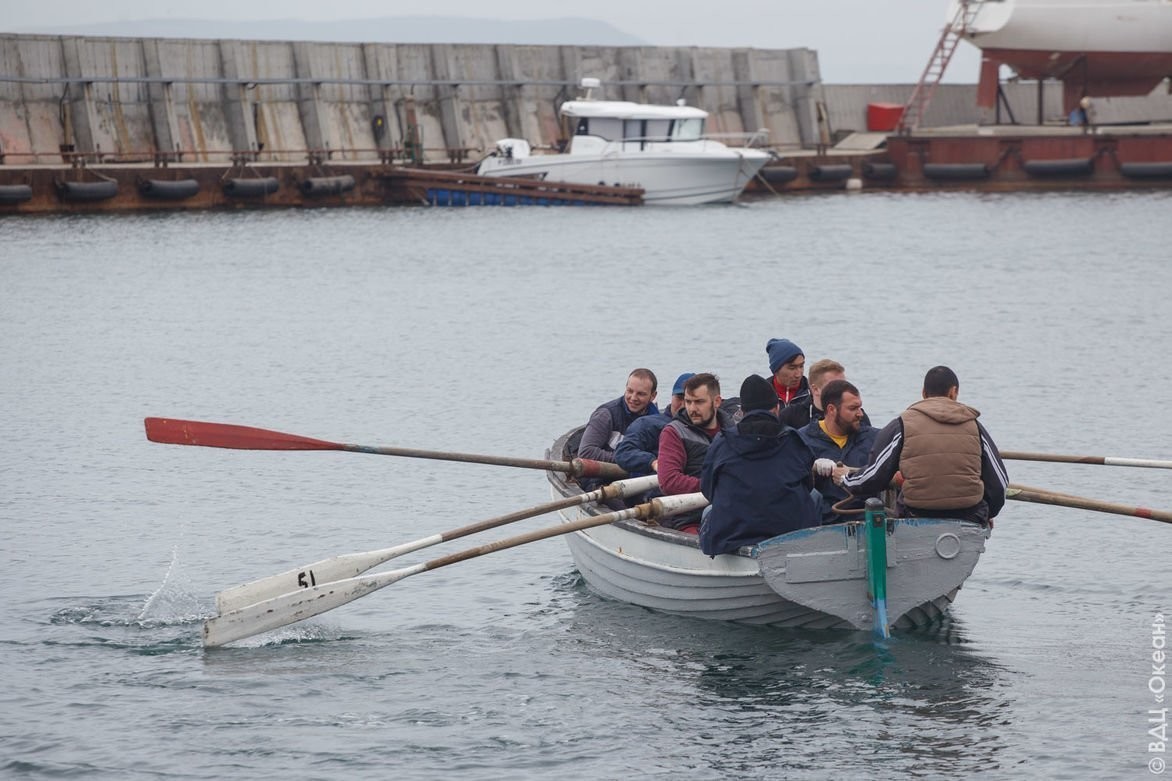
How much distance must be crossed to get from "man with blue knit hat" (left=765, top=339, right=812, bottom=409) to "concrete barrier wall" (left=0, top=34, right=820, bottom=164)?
40.4m

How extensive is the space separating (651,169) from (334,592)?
4384cm

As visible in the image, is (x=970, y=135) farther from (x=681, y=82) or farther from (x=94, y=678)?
(x=94, y=678)

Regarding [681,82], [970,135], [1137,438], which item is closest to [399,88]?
[681,82]

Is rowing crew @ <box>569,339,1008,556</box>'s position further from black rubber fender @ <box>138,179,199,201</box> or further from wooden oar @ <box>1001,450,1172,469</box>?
black rubber fender @ <box>138,179,199,201</box>

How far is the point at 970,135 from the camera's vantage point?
62312 millimetres

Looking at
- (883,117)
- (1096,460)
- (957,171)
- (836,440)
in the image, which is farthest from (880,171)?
(836,440)

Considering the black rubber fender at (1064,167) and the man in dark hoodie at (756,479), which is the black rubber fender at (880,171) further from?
the man in dark hoodie at (756,479)

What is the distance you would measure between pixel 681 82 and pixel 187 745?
61.2 meters

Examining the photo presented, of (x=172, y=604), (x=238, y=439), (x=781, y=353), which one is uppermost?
(x=781, y=353)

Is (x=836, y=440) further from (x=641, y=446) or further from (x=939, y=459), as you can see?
(x=641, y=446)

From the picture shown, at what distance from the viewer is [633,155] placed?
2152 inches

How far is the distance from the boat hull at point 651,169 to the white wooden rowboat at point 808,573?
42.7 m

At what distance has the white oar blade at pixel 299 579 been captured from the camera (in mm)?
12172

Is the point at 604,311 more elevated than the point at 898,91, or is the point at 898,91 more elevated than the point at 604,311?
the point at 898,91
